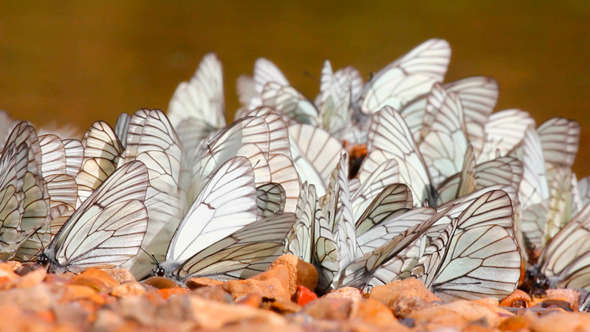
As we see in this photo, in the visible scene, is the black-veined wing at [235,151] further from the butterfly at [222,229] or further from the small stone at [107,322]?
the small stone at [107,322]

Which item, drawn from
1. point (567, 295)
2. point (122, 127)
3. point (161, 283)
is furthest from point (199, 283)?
point (567, 295)

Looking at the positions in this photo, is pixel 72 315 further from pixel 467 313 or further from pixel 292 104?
pixel 292 104

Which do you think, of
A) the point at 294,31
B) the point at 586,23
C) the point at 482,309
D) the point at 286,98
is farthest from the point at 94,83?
the point at 482,309

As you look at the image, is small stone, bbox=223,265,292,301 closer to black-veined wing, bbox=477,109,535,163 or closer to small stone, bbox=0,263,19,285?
small stone, bbox=0,263,19,285

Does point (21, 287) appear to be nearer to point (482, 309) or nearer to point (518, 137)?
point (482, 309)

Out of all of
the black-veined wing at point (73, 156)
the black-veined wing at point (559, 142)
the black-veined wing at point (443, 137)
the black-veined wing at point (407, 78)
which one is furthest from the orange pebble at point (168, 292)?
the black-veined wing at point (559, 142)

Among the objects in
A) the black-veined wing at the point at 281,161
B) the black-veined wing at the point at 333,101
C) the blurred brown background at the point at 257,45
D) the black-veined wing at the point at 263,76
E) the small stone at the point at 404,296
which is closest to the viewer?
the small stone at the point at 404,296
